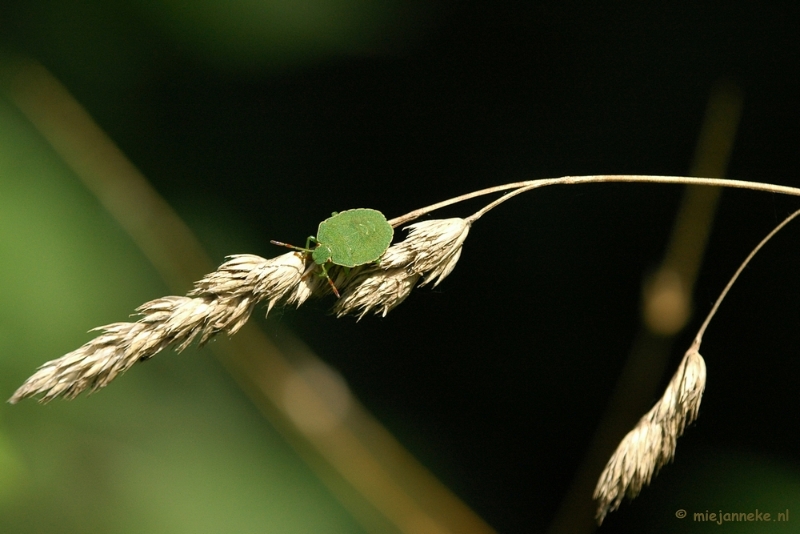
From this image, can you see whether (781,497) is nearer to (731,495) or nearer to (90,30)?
(731,495)

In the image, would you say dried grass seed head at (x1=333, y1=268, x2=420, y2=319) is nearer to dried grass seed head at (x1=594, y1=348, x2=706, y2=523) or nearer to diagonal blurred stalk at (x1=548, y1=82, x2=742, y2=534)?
dried grass seed head at (x1=594, y1=348, x2=706, y2=523)

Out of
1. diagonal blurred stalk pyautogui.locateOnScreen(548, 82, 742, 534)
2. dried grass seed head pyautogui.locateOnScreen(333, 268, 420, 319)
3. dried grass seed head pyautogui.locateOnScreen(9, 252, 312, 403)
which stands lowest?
diagonal blurred stalk pyautogui.locateOnScreen(548, 82, 742, 534)

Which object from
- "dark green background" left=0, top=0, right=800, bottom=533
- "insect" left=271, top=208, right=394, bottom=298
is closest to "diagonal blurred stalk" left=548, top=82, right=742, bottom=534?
"dark green background" left=0, top=0, right=800, bottom=533

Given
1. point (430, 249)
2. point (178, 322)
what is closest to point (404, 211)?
point (430, 249)

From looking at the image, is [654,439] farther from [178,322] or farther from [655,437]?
[178,322]

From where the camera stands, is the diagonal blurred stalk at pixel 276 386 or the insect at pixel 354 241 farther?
the diagonal blurred stalk at pixel 276 386

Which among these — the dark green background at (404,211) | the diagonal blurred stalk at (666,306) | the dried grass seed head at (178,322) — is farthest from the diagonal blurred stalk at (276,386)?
the dried grass seed head at (178,322)

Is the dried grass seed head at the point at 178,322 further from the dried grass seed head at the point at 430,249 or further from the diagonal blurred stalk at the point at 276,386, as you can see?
the diagonal blurred stalk at the point at 276,386
